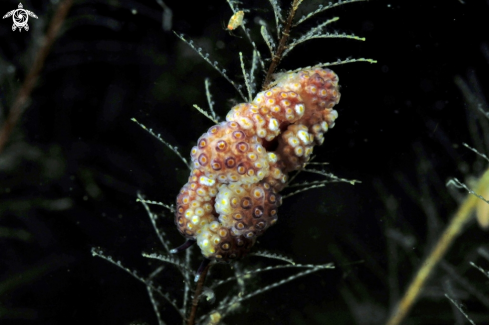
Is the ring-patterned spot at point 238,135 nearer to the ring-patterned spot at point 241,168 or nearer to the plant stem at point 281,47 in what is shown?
the ring-patterned spot at point 241,168

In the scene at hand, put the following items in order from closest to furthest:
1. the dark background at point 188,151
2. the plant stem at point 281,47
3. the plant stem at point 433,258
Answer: the plant stem at point 281,47
the dark background at point 188,151
the plant stem at point 433,258

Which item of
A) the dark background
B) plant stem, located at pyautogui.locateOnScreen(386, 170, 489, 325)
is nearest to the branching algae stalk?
the dark background

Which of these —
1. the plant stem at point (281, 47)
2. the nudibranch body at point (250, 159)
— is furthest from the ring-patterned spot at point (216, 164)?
the plant stem at point (281, 47)

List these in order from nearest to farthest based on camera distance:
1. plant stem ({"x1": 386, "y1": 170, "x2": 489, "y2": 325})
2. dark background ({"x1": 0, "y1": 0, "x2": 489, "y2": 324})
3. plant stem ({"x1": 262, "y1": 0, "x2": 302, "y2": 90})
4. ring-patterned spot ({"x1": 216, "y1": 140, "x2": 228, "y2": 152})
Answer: ring-patterned spot ({"x1": 216, "y1": 140, "x2": 228, "y2": 152})
plant stem ({"x1": 262, "y1": 0, "x2": 302, "y2": 90})
dark background ({"x1": 0, "y1": 0, "x2": 489, "y2": 324})
plant stem ({"x1": 386, "y1": 170, "x2": 489, "y2": 325})

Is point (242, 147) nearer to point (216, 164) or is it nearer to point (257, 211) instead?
point (216, 164)

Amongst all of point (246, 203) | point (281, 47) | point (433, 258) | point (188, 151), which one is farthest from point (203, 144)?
point (433, 258)

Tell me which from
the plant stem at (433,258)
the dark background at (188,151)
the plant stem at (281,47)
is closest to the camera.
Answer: the plant stem at (281,47)

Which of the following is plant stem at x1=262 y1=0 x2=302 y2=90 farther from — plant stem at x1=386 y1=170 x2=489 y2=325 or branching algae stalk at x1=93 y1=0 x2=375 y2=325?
plant stem at x1=386 y1=170 x2=489 y2=325
